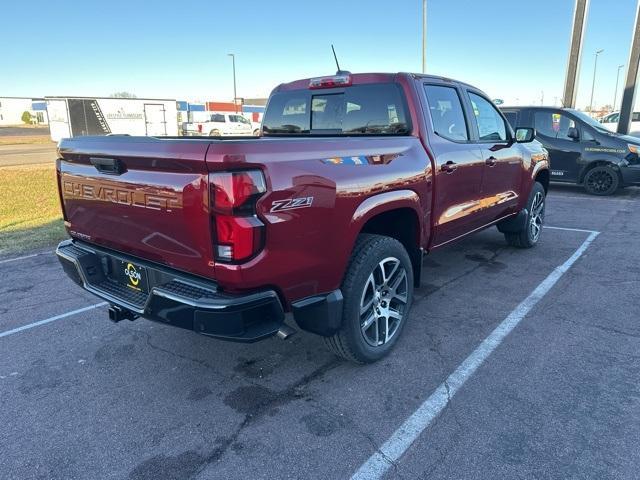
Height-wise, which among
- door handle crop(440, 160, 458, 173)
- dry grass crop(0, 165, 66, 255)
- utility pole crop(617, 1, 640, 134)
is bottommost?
dry grass crop(0, 165, 66, 255)

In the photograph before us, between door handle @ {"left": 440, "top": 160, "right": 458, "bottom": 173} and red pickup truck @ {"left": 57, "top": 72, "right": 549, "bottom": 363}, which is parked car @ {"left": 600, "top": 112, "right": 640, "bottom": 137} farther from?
red pickup truck @ {"left": 57, "top": 72, "right": 549, "bottom": 363}

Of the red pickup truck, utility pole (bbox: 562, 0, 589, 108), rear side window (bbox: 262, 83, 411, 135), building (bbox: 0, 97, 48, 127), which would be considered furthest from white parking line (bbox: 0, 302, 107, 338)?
building (bbox: 0, 97, 48, 127)

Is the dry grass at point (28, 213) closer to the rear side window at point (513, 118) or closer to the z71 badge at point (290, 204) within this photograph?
the z71 badge at point (290, 204)

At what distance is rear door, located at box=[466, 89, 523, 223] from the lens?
14.7ft

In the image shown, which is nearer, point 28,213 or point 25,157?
point 28,213

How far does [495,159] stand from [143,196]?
137 inches

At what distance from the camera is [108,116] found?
29953 mm

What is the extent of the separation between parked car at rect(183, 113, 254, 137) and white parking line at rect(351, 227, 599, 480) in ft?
95.0

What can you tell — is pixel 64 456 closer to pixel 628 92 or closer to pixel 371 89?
pixel 371 89

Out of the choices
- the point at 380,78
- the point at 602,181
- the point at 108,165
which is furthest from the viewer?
the point at 602,181

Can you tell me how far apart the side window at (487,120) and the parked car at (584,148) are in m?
5.93

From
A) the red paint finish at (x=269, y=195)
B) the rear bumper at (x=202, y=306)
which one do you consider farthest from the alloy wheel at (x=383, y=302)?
the rear bumper at (x=202, y=306)

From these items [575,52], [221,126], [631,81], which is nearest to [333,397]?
[575,52]

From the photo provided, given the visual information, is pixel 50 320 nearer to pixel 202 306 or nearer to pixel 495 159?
pixel 202 306
